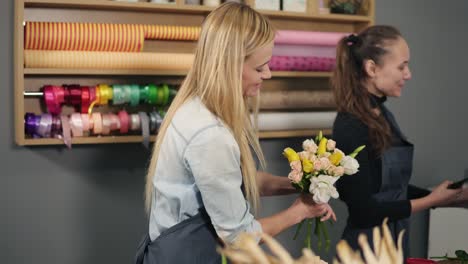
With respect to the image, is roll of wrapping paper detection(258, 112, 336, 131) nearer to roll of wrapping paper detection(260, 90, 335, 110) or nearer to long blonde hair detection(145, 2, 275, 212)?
roll of wrapping paper detection(260, 90, 335, 110)

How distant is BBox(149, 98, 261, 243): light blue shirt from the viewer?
1.83 metres

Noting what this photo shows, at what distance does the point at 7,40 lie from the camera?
2.98 metres

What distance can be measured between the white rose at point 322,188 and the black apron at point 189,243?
1.04 feet

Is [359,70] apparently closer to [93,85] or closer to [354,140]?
[354,140]

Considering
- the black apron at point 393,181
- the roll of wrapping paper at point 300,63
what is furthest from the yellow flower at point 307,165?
the roll of wrapping paper at point 300,63

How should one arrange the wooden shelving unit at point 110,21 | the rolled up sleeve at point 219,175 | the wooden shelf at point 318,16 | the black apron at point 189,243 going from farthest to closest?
the wooden shelf at point 318,16, the wooden shelving unit at point 110,21, the black apron at point 189,243, the rolled up sleeve at point 219,175

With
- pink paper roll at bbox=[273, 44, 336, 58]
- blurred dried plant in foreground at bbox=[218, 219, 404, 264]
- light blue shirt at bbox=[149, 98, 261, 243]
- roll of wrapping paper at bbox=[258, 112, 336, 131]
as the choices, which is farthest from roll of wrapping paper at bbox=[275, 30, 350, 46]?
blurred dried plant in foreground at bbox=[218, 219, 404, 264]

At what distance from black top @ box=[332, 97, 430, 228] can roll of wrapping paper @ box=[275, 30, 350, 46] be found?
2.70 ft

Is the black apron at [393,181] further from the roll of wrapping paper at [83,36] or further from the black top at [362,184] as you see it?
the roll of wrapping paper at [83,36]

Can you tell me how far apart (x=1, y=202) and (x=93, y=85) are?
63cm

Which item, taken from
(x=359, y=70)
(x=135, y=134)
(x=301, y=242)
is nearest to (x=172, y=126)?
(x=359, y=70)

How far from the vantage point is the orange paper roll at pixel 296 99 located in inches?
132

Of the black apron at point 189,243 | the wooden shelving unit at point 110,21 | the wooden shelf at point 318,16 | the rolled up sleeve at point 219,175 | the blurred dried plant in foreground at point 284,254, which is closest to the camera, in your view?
the blurred dried plant in foreground at point 284,254

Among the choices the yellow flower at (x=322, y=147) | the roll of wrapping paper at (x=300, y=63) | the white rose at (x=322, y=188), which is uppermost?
the roll of wrapping paper at (x=300, y=63)
